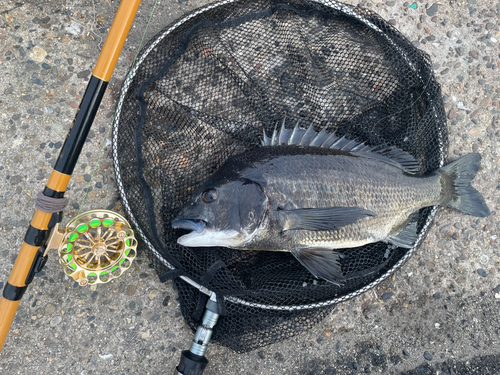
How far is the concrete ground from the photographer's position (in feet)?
8.45

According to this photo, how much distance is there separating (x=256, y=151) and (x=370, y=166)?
80cm

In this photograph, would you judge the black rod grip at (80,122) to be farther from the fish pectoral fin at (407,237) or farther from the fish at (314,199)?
the fish pectoral fin at (407,237)

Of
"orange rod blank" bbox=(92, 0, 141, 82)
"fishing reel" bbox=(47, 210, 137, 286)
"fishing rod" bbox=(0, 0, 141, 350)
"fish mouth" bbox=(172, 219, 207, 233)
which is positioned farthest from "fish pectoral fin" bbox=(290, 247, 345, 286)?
"orange rod blank" bbox=(92, 0, 141, 82)

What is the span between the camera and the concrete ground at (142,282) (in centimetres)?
257

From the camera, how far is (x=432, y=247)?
2904 millimetres

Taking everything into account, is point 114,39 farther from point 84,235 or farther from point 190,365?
point 190,365

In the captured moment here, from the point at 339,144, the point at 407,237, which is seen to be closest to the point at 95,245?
the point at 339,144

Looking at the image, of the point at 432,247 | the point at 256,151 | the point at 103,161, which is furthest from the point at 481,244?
the point at 103,161

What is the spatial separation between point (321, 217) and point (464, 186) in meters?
1.25

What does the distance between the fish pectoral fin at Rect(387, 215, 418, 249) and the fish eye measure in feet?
4.27

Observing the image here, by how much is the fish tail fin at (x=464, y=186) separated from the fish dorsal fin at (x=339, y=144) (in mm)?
284

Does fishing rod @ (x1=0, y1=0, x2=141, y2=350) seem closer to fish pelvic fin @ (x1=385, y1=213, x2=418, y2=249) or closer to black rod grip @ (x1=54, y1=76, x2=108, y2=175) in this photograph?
black rod grip @ (x1=54, y1=76, x2=108, y2=175)

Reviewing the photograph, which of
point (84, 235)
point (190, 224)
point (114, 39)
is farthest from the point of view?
point (84, 235)

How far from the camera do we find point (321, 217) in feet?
7.16
